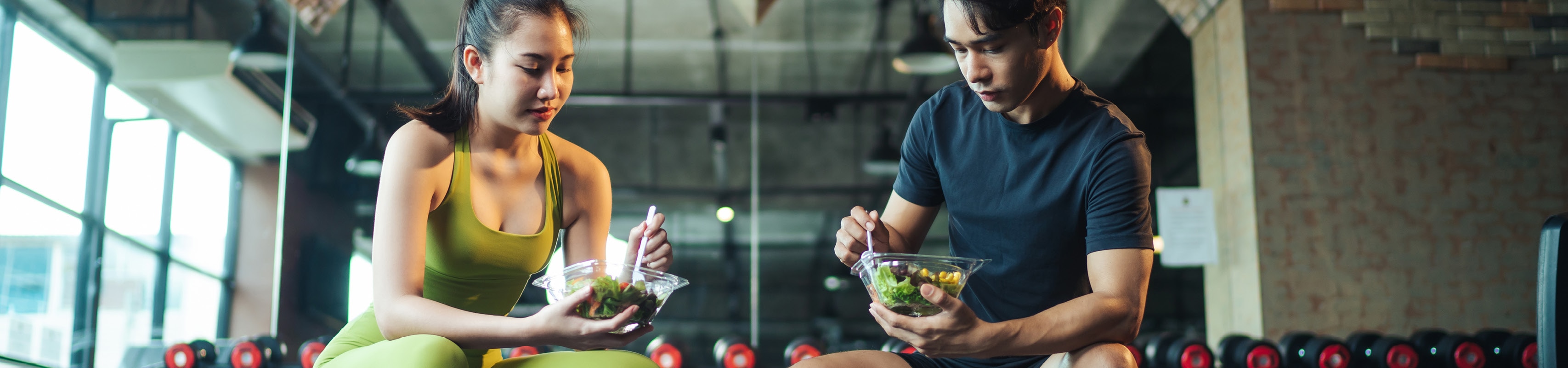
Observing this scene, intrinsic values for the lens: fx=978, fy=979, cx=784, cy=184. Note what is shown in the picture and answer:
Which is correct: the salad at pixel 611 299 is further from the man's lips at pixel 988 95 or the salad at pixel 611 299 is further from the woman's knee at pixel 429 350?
the man's lips at pixel 988 95

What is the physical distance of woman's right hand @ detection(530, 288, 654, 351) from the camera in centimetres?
134

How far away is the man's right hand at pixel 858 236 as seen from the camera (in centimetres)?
162

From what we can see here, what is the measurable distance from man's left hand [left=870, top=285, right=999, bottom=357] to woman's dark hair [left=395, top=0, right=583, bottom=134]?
74cm

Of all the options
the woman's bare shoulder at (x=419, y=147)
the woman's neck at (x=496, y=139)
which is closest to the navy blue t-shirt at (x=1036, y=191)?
the woman's neck at (x=496, y=139)

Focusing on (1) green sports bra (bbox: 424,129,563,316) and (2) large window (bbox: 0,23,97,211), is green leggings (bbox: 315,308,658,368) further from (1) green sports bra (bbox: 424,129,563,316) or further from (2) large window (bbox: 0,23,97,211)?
(2) large window (bbox: 0,23,97,211)

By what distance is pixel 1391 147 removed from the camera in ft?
15.3

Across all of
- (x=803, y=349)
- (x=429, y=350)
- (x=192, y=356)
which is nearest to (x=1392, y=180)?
(x=803, y=349)

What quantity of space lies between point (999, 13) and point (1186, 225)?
4241mm

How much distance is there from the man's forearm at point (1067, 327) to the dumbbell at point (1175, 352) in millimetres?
2472

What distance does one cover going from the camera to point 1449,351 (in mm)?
3719

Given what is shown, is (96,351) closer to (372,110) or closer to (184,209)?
(184,209)

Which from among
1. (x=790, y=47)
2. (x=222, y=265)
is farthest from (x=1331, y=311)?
(x=222, y=265)

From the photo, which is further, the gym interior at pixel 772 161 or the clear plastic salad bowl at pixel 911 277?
the gym interior at pixel 772 161

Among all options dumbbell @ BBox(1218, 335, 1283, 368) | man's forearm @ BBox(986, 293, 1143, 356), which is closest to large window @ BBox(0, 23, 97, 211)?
man's forearm @ BBox(986, 293, 1143, 356)
